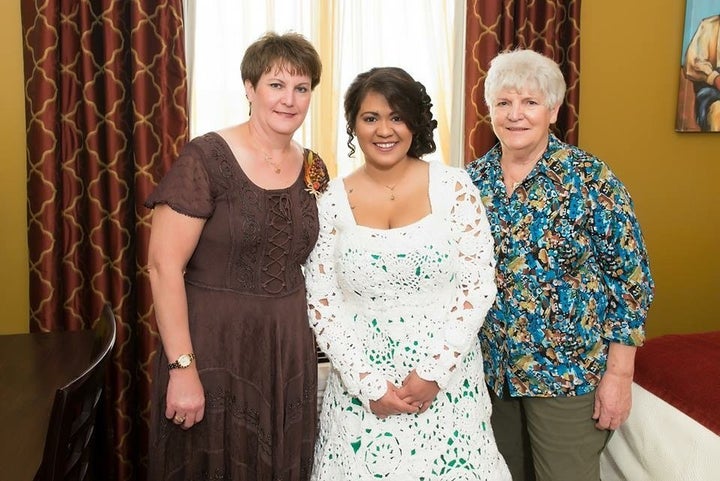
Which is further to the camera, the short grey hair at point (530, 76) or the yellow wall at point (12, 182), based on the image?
the yellow wall at point (12, 182)

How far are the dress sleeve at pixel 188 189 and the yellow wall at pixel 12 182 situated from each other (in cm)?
140

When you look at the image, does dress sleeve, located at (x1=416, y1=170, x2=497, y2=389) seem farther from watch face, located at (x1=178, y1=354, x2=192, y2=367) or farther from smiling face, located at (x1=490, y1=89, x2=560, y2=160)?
watch face, located at (x1=178, y1=354, x2=192, y2=367)

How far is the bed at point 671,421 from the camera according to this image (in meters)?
1.75

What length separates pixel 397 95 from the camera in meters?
1.71

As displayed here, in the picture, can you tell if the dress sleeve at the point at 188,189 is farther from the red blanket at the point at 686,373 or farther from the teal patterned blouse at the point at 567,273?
the red blanket at the point at 686,373

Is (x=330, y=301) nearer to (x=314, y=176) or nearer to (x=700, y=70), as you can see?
(x=314, y=176)

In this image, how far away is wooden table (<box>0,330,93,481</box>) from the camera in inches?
51.8

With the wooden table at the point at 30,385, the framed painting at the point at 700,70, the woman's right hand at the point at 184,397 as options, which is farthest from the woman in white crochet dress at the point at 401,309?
the framed painting at the point at 700,70

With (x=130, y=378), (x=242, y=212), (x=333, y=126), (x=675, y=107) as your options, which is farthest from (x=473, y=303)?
(x=675, y=107)

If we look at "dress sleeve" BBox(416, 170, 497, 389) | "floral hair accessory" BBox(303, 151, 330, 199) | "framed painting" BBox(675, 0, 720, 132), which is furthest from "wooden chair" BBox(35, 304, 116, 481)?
"framed painting" BBox(675, 0, 720, 132)

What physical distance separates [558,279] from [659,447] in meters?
0.59

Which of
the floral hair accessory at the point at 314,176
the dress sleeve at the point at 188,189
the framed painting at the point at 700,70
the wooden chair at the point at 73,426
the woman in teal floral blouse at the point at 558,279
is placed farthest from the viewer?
the framed painting at the point at 700,70

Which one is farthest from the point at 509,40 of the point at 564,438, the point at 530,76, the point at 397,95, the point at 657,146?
the point at 564,438

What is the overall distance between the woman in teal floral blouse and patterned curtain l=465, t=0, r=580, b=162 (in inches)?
46.1
